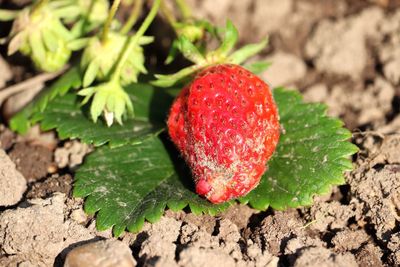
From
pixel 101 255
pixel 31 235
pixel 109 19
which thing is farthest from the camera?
pixel 109 19

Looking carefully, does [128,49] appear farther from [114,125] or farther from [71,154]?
[71,154]

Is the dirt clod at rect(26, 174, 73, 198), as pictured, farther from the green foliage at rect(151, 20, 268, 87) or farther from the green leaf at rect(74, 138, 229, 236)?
the green foliage at rect(151, 20, 268, 87)

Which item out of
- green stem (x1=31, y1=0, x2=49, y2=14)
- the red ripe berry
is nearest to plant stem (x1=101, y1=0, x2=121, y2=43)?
green stem (x1=31, y1=0, x2=49, y2=14)

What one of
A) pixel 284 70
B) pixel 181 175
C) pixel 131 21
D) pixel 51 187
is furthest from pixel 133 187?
pixel 284 70

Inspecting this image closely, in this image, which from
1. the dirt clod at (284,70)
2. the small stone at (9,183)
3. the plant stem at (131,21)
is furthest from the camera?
the dirt clod at (284,70)

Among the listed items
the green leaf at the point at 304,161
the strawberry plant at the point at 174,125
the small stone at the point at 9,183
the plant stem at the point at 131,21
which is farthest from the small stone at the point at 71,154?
the green leaf at the point at 304,161

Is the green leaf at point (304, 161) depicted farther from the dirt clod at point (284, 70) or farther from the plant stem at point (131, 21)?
the plant stem at point (131, 21)
